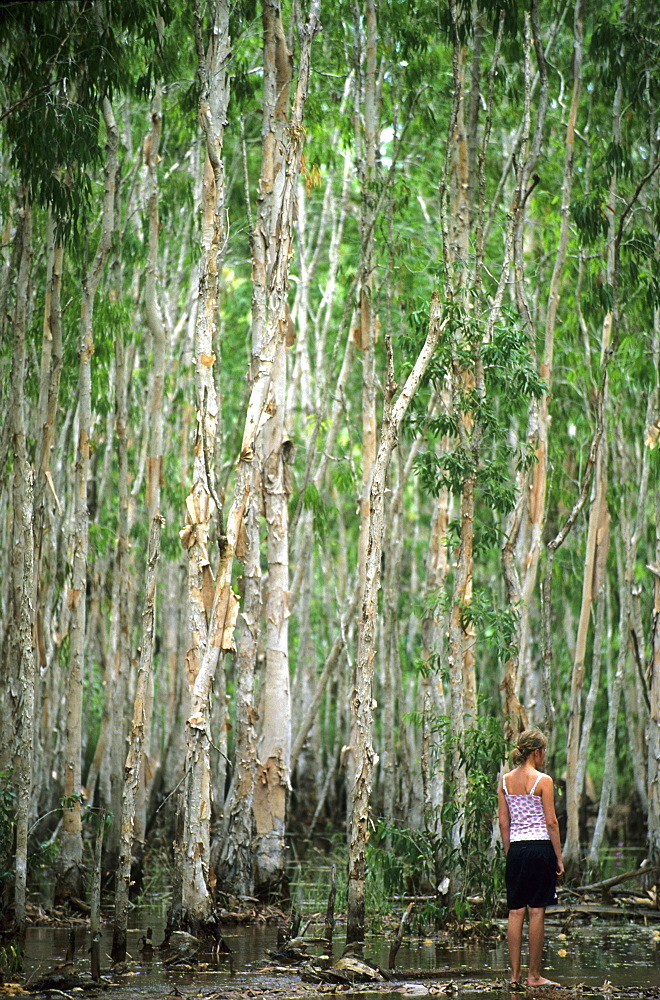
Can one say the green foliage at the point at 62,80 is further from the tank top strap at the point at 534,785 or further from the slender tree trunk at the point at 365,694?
the tank top strap at the point at 534,785

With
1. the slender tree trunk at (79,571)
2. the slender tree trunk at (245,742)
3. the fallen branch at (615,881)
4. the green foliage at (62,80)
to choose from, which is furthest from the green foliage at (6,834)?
the fallen branch at (615,881)

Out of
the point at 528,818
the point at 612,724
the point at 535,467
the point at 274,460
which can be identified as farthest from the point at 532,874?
the point at 612,724

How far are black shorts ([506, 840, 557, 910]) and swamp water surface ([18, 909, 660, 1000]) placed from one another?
20.5 inches

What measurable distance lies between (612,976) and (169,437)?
1110 cm

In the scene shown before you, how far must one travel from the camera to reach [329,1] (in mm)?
11312

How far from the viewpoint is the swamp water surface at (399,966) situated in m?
6.13

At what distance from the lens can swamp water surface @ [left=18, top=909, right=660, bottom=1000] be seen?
241 inches

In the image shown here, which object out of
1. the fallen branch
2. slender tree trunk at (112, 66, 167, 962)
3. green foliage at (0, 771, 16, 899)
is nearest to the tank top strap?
slender tree trunk at (112, 66, 167, 962)

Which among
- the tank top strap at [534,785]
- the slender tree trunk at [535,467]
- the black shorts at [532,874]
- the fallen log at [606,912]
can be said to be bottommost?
the fallen log at [606,912]

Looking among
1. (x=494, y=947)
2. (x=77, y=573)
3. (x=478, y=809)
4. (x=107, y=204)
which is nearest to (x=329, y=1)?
(x=107, y=204)

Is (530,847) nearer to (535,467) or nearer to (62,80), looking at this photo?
(535,467)

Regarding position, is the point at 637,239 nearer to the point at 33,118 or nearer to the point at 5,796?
the point at 33,118

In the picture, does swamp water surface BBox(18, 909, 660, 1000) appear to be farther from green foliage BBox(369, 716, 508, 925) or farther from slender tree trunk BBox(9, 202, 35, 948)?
slender tree trunk BBox(9, 202, 35, 948)

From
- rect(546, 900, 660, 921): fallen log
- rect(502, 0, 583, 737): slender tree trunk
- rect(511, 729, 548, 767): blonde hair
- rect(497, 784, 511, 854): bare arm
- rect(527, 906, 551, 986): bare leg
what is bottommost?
rect(546, 900, 660, 921): fallen log
